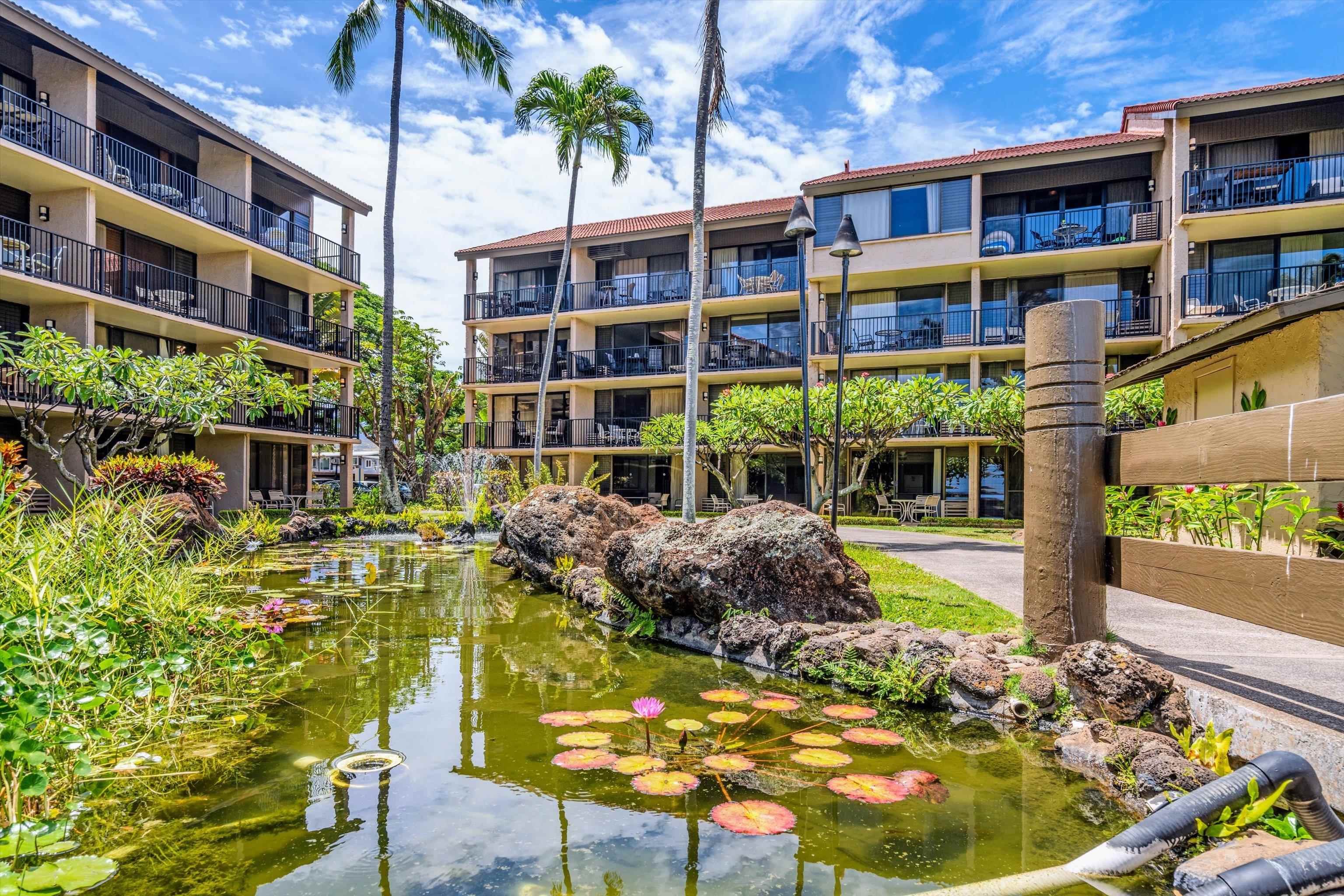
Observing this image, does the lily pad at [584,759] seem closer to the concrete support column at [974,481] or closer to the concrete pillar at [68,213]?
the concrete pillar at [68,213]

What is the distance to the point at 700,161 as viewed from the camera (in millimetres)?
11430

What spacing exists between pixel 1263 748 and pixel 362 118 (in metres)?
25.2

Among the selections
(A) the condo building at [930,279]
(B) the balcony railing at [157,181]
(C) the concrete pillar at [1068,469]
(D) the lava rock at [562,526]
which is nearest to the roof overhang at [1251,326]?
(C) the concrete pillar at [1068,469]

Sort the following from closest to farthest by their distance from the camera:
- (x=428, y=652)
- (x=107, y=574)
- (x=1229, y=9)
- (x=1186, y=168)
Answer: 1. (x=107, y=574)
2. (x=428, y=652)
3. (x=1229, y=9)
4. (x=1186, y=168)

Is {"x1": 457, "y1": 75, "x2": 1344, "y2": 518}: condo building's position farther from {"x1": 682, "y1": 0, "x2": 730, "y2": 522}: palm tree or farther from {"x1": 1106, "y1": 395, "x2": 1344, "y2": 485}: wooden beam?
{"x1": 1106, "y1": 395, "x2": 1344, "y2": 485}: wooden beam

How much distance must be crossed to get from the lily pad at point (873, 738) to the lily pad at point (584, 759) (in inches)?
45.3

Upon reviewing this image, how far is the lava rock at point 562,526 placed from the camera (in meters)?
8.48

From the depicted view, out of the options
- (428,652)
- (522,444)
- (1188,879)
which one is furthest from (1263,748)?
(522,444)

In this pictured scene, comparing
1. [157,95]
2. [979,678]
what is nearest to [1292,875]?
[979,678]

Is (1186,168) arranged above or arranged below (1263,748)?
above

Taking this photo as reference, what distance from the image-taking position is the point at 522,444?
2648 centimetres

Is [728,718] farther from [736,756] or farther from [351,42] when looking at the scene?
[351,42]

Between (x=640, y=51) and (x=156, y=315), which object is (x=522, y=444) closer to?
(x=156, y=315)

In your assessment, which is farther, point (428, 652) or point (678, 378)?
point (678, 378)
